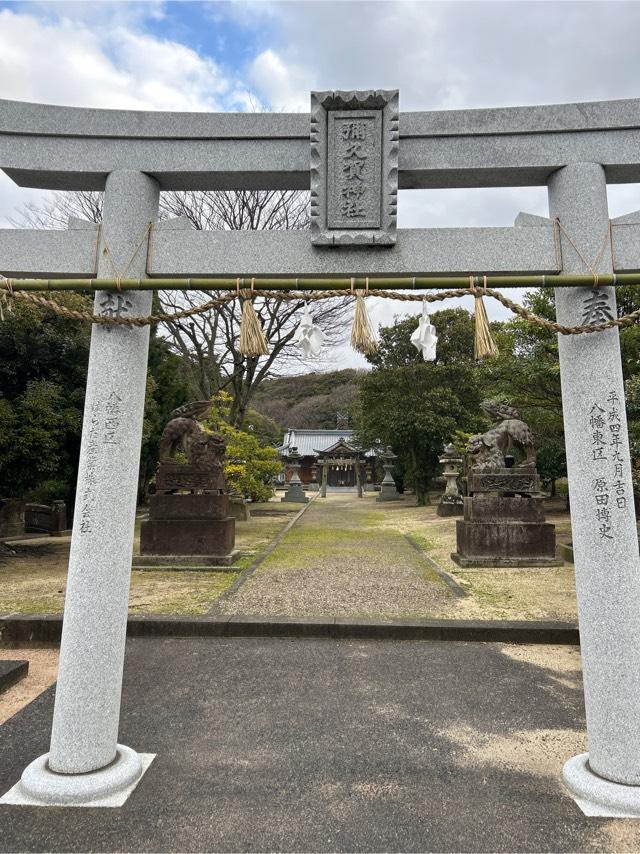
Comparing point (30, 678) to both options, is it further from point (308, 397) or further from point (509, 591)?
point (308, 397)

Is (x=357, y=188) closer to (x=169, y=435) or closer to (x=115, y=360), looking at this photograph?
(x=115, y=360)

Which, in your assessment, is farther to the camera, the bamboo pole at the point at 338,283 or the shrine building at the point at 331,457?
the shrine building at the point at 331,457

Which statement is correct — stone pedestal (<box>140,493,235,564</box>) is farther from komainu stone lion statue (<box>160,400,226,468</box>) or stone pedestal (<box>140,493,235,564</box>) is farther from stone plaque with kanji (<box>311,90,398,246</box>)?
stone plaque with kanji (<box>311,90,398,246</box>)

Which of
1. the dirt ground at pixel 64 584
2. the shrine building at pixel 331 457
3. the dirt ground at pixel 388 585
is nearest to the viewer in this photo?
the dirt ground at pixel 388 585

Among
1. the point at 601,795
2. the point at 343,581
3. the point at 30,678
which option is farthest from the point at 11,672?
the point at 343,581

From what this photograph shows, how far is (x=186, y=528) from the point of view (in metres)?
9.46

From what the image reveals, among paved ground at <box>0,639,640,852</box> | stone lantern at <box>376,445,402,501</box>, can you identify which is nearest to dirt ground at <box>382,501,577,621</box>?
paved ground at <box>0,639,640,852</box>

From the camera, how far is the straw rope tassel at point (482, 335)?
2965 millimetres

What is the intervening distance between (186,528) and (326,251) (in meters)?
7.33

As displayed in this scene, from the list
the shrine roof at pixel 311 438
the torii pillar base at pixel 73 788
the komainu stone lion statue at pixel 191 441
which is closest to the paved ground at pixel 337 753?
the torii pillar base at pixel 73 788

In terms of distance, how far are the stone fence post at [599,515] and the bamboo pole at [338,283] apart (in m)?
0.16

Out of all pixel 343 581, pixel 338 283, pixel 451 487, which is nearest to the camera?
pixel 338 283

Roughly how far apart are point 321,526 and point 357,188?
13.4m

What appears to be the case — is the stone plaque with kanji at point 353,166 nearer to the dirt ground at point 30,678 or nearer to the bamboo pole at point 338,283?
the bamboo pole at point 338,283
